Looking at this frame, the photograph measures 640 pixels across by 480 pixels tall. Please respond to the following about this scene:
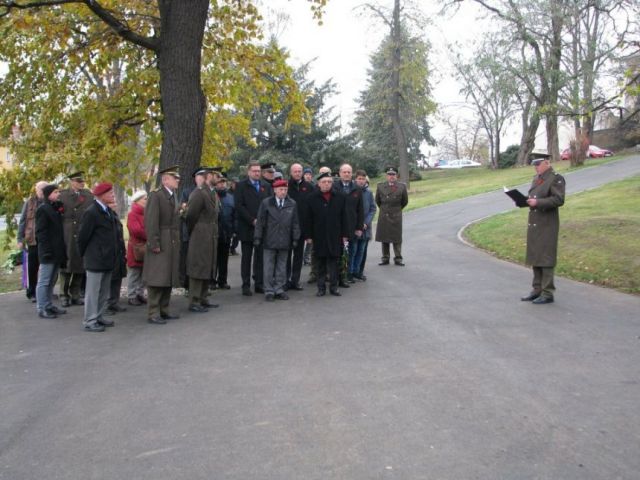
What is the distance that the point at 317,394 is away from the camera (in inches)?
219

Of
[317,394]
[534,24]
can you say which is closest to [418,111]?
[534,24]

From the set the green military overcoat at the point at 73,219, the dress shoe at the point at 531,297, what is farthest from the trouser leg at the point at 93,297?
the dress shoe at the point at 531,297

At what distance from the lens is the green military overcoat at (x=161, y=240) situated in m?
8.75

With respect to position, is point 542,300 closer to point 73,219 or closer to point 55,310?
point 55,310

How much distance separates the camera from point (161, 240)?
8.90 metres

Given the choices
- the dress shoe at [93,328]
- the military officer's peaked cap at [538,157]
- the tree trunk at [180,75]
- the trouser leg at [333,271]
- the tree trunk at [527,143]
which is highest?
the tree trunk at [527,143]

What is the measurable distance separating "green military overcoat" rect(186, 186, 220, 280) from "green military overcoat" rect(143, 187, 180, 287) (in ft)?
1.80

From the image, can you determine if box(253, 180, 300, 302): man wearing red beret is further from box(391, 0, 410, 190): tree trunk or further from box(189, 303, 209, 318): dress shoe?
box(391, 0, 410, 190): tree trunk

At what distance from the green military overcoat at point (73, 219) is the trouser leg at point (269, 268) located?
2.86 meters

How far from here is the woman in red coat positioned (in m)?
10.0

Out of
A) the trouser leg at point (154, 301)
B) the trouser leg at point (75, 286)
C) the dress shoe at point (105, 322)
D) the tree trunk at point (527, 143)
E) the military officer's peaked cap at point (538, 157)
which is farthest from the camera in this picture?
the tree trunk at point (527, 143)

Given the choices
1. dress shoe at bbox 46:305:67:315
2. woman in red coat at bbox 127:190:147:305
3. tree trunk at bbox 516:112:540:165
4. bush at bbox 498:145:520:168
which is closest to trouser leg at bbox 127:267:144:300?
woman in red coat at bbox 127:190:147:305

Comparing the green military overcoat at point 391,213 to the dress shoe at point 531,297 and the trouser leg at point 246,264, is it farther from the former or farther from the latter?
the dress shoe at point 531,297

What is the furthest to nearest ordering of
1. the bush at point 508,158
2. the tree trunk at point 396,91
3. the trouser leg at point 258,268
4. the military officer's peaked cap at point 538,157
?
the bush at point 508,158
the tree trunk at point 396,91
the trouser leg at point 258,268
the military officer's peaked cap at point 538,157
